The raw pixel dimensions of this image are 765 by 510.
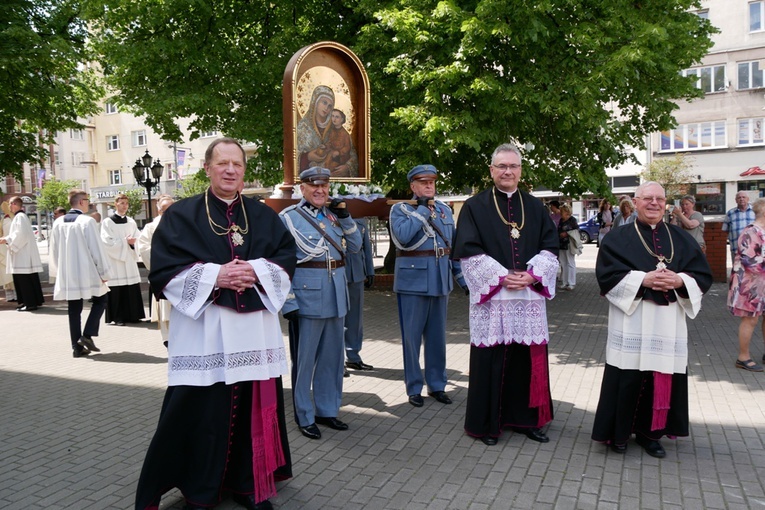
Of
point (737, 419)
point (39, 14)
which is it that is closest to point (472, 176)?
point (737, 419)

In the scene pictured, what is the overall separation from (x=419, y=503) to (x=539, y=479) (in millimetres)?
878

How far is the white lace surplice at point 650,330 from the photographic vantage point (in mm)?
4602

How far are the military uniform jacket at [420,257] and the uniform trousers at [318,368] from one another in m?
0.95

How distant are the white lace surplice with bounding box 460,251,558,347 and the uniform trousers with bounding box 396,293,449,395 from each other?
1.04 m

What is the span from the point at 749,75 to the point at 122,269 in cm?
3517

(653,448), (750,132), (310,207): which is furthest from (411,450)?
(750,132)

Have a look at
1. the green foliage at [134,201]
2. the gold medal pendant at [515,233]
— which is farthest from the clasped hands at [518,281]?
the green foliage at [134,201]

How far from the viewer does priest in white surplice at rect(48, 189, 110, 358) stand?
8727mm

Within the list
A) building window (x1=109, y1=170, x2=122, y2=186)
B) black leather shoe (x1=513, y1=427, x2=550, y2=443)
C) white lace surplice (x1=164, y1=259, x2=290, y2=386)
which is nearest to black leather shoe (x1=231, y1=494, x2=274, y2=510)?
white lace surplice (x1=164, y1=259, x2=290, y2=386)

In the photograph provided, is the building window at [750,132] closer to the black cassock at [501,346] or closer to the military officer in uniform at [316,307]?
the black cassock at [501,346]

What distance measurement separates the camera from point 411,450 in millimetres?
4945

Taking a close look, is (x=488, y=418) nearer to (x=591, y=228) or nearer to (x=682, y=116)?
(x=591, y=228)

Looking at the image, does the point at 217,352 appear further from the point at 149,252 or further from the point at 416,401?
the point at 149,252

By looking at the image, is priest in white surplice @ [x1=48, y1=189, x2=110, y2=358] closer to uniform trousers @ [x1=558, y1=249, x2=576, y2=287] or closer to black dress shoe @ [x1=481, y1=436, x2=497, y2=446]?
black dress shoe @ [x1=481, y1=436, x2=497, y2=446]
